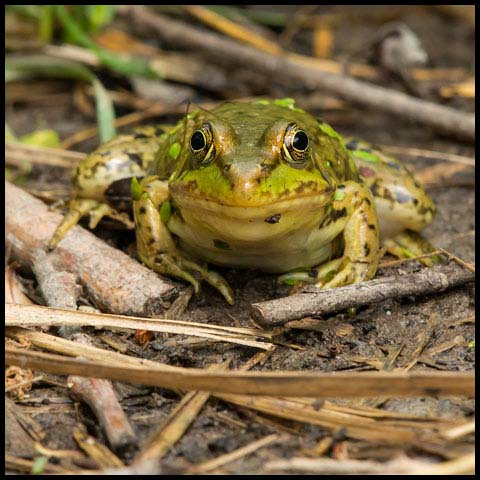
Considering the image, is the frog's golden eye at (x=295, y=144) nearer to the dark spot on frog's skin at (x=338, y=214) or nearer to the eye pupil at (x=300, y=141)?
the eye pupil at (x=300, y=141)

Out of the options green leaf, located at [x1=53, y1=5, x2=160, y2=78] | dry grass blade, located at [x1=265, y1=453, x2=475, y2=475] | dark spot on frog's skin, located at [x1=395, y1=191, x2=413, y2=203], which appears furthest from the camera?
green leaf, located at [x1=53, y1=5, x2=160, y2=78]

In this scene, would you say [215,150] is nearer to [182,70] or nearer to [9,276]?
[9,276]

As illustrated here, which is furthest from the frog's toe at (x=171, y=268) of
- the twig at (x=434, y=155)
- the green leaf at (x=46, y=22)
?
the green leaf at (x=46, y=22)

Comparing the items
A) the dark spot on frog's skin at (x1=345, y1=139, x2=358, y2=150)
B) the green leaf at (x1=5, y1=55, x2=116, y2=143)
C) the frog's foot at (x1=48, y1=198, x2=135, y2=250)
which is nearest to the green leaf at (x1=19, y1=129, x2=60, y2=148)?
the green leaf at (x1=5, y1=55, x2=116, y2=143)

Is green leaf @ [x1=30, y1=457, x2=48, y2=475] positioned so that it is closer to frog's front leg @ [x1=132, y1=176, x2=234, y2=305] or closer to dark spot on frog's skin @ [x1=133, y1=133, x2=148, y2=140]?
frog's front leg @ [x1=132, y1=176, x2=234, y2=305]

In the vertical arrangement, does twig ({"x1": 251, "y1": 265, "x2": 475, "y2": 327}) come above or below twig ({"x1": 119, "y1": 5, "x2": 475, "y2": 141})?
below
